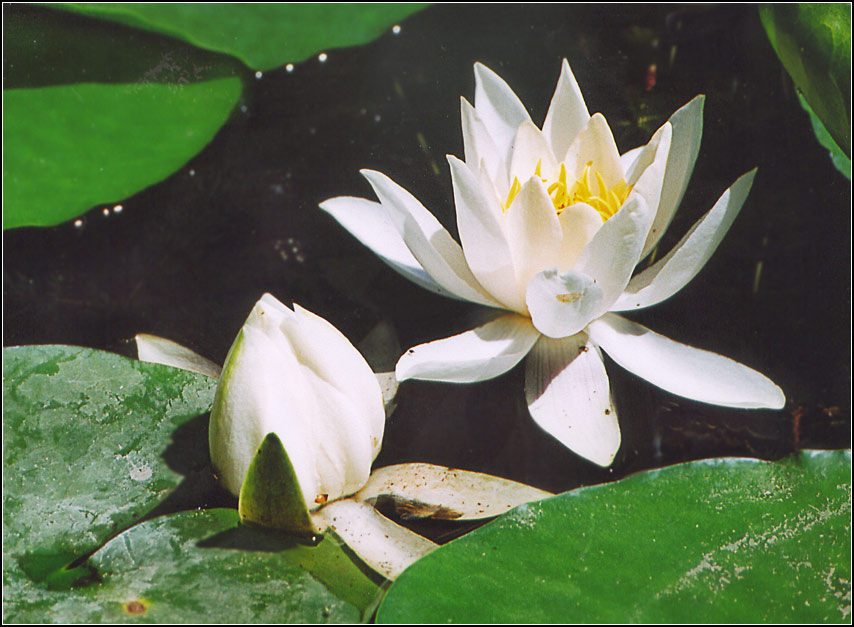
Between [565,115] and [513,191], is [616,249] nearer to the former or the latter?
[513,191]

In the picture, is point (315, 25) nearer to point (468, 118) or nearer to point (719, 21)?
point (468, 118)

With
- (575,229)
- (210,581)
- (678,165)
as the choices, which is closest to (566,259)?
(575,229)

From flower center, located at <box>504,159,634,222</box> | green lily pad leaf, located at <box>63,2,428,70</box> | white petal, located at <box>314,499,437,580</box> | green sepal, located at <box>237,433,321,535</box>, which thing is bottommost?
white petal, located at <box>314,499,437,580</box>

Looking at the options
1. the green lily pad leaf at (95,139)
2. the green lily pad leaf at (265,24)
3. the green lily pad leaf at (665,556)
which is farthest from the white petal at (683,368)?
the green lily pad leaf at (95,139)

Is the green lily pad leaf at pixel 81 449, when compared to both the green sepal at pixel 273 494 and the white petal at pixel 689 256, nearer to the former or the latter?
the green sepal at pixel 273 494

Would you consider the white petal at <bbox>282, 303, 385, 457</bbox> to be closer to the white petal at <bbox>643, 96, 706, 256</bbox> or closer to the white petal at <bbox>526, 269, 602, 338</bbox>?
the white petal at <bbox>526, 269, 602, 338</bbox>

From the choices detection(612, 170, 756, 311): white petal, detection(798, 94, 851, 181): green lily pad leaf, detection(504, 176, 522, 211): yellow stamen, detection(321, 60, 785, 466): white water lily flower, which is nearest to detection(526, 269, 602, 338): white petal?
detection(321, 60, 785, 466): white water lily flower

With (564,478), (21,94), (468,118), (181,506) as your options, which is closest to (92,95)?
(21,94)
